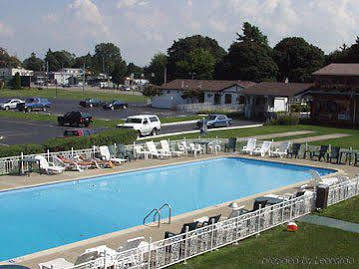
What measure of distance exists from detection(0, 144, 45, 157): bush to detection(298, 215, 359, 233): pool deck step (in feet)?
42.4

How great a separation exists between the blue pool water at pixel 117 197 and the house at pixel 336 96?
88.0ft

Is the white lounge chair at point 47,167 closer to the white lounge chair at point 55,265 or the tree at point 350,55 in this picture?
the white lounge chair at point 55,265

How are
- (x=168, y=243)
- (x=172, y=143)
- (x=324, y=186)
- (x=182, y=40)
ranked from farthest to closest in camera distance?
(x=182, y=40) < (x=172, y=143) < (x=324, y=186) < (x=168, y=243)

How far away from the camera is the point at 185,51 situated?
11875 cm

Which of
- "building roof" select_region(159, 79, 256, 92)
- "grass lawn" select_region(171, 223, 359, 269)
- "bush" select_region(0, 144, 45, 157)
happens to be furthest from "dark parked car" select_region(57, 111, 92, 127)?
"grass lawn" select_region(171, 223, 359, 269)

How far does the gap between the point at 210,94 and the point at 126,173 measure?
4606 centimetres

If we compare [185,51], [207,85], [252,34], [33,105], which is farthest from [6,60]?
[33,105]

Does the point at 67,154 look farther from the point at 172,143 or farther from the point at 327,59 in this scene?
the point at 327,59

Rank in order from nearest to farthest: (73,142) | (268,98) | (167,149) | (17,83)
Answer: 1. (73,142)
2. (167,149)
3. (268,98)
4. (17,83)

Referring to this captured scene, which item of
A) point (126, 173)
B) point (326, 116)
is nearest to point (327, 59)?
point (326, 116)

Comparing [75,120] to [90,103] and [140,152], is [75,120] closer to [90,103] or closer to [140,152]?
[140,152]

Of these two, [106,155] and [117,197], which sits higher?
[106,155]

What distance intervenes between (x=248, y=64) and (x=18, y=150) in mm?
67010

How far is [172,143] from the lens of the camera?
30.0 meters
